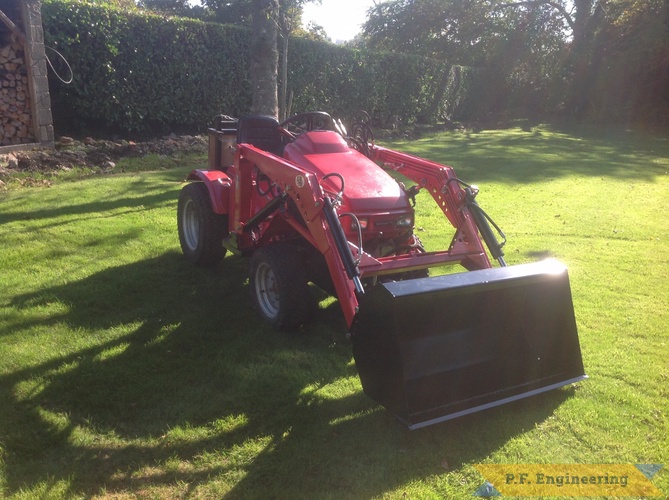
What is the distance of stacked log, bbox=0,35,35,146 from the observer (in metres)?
9.50

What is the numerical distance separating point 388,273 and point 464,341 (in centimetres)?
85

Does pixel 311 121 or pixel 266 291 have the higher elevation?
pixel 311 121

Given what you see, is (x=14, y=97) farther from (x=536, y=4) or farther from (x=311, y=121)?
(x=536, y=4)

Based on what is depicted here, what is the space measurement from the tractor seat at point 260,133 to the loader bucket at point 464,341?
2.47 metres

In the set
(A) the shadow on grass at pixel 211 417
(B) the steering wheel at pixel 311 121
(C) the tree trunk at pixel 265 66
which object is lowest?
(A) the shadow on grass at pixel 211 417

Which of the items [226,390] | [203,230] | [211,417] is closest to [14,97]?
[203,230]

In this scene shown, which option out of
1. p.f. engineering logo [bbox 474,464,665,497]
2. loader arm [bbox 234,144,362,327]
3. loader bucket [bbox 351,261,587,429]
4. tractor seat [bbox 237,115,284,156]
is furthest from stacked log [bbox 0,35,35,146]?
p.f. engineering logo [bbox 474,464,665,497]

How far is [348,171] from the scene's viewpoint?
14.5 feet

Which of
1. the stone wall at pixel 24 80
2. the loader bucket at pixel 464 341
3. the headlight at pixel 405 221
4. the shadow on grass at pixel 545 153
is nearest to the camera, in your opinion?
the loader bucket at pixel 464 341

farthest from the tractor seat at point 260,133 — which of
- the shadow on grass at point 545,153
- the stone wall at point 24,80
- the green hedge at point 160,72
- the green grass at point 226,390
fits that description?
the green hedge at point 160,72

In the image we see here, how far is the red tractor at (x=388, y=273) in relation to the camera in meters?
3.01

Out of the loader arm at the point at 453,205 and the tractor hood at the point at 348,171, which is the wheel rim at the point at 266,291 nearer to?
the tractor hood at the point at 348,171

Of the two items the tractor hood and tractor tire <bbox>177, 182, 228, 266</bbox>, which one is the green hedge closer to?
tractor tire <bbox>177, 182, 228, 266</bbox>

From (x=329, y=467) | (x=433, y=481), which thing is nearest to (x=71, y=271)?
(x=329, y=467)
